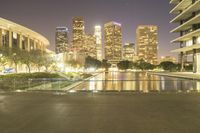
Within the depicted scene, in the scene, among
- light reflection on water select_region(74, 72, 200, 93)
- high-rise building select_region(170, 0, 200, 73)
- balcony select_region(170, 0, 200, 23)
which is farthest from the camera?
high-rise building select_region(170, 0, 200, 73)

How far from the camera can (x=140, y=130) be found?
9.00m

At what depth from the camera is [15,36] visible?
9362 cm

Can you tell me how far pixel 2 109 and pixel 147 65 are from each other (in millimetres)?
170910

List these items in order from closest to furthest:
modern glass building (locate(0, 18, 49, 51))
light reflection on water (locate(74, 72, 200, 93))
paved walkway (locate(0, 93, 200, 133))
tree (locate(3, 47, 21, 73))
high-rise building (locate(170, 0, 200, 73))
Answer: paved walkway (locate(0, 93, 200, 133)) < light reflection on water (locate(74, 72, 200, 93)) < tree (locate(3, 47, 21, 73)) < high-rise building (locate(170, 0, 200, 73)) < modern glass building (locate(0, 18, 49, 51))

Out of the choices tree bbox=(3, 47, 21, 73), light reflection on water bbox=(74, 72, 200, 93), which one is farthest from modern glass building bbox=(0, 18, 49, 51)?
light reflection on water bbox=(74, 72, 200, 93)

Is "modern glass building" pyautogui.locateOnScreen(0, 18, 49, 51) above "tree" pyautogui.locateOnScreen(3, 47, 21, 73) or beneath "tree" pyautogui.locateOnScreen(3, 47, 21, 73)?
above

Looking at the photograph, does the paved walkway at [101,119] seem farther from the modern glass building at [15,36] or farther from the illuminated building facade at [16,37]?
the modern glass building at [15,36]

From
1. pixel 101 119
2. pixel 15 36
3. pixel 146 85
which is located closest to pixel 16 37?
pixel 15 36

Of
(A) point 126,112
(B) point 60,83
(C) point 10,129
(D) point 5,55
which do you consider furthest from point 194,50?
(C) point 10,129

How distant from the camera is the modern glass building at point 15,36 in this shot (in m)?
83.9

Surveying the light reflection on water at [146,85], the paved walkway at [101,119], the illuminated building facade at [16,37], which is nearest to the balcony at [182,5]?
the light reflection on water at [146,85]

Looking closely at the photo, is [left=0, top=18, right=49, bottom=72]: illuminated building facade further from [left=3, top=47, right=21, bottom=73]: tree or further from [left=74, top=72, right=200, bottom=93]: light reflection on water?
[left=74, top=72, right=200, bottom=93]: light reflection on water

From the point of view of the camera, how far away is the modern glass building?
8391 cm

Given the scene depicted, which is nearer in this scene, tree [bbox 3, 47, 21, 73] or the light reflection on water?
the light reflection on water
